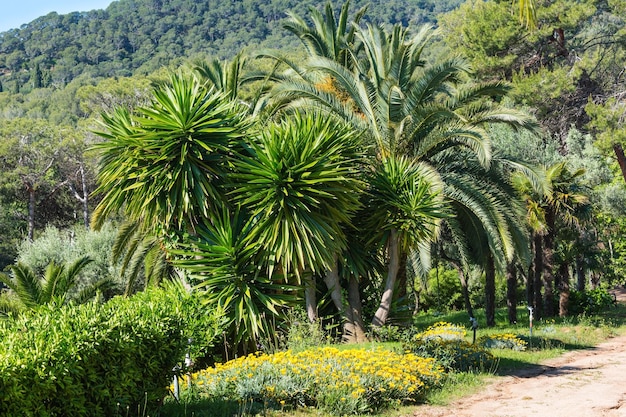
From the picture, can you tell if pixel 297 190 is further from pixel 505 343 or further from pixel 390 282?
pixel 505 343

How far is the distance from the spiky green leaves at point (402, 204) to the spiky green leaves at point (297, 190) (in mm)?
1381

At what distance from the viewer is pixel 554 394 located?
33.0 feet

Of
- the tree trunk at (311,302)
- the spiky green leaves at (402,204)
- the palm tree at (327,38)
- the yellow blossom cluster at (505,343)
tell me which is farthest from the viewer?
the palm tree at (327,38)

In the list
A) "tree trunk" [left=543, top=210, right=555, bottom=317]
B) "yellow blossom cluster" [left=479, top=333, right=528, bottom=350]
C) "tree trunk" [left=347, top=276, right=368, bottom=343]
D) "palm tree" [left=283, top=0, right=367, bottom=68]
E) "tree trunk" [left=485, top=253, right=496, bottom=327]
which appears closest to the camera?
"yellow blossom cluster" [left=479, top=333, right=528, bottom=350]

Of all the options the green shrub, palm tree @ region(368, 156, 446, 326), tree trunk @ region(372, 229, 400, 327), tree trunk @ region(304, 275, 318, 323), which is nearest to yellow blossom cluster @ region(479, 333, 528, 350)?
tree trunk @ region(372, 229, 400, 327)

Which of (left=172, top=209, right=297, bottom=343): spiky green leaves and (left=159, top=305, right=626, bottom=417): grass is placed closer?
(left=159, top=305, right=626, bottom=417): grass

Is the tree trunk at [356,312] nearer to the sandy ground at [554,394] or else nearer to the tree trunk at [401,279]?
the tree trunk at [401,279]

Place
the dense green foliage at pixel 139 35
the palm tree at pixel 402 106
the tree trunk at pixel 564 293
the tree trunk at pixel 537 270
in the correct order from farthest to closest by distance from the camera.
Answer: the dense green foliage at pixel 139 35 < the tree trunk at pixel 564 293 < the tree trunk at pixel 537 270 < the palm tree at pixel 402 106

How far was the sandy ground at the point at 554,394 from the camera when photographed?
885 cm

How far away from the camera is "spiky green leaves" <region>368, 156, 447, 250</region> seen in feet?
44.0

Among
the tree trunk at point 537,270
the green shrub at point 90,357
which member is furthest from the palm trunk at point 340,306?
the tree trunk at point 537,270

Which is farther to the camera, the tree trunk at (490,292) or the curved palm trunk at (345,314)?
the tree trunk at (490,292)

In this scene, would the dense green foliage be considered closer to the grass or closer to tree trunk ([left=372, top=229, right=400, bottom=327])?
the grass

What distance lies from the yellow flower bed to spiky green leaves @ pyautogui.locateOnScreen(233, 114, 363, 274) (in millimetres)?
2418
